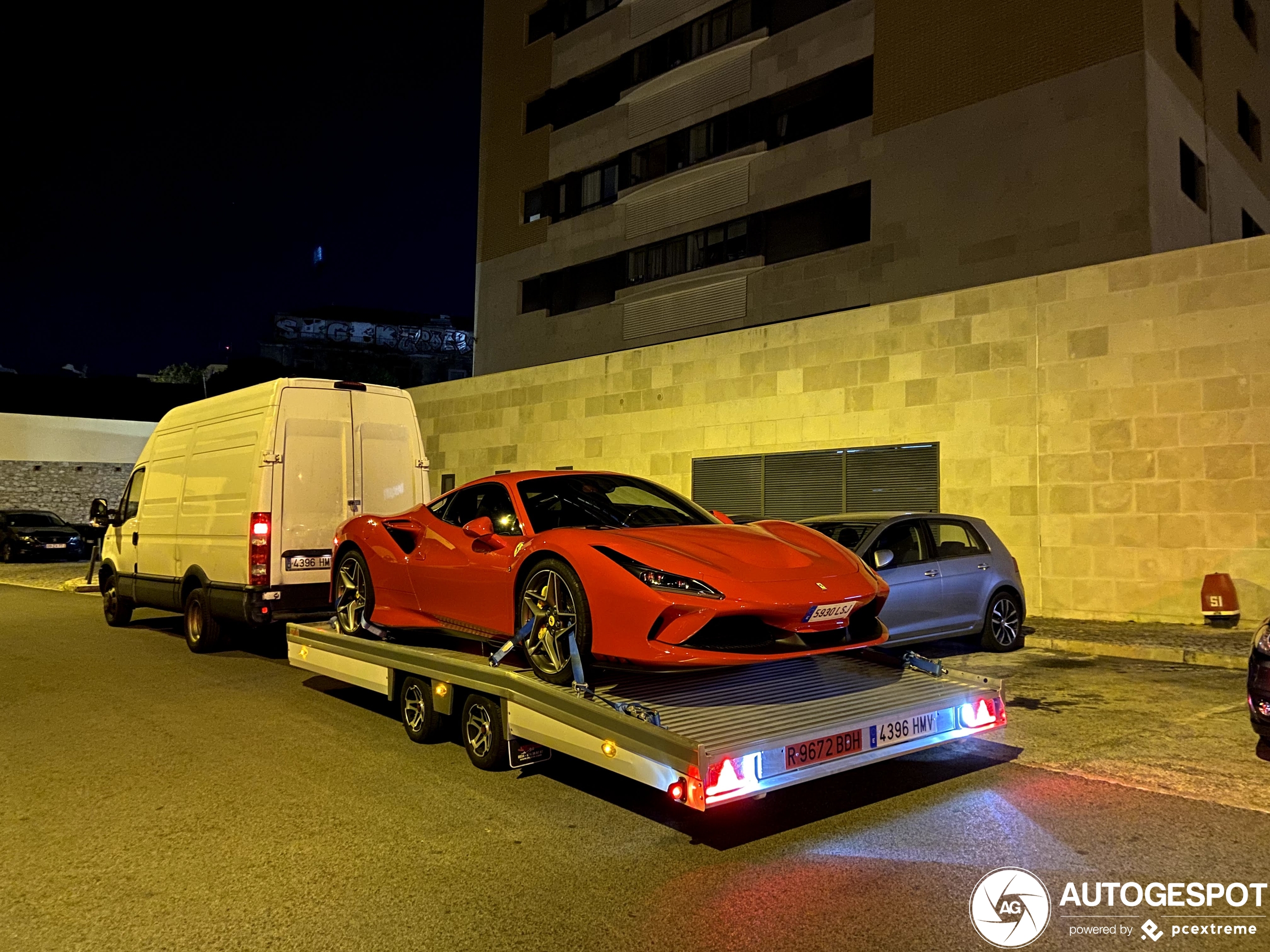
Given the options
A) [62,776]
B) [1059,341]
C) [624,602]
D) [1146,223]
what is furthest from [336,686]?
[1146,223]

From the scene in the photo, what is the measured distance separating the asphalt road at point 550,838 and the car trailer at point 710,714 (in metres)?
0.35

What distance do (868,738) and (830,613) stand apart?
649 millimetres

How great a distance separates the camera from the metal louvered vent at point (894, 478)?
13672 millimetres

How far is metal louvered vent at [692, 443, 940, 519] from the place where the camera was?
45.3ft

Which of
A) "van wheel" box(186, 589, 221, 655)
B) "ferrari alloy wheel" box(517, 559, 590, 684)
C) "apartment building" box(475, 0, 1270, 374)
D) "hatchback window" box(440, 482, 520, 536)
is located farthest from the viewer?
"apartment building" box(475, 0, 1270, 374)

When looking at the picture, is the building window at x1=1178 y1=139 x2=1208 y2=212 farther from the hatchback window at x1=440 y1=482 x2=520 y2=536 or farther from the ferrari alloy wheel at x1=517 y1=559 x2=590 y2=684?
the ferrari alloy wheel at x1=517 y1=559 x2=590 y2=684

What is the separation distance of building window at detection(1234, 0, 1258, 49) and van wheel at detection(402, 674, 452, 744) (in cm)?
2563

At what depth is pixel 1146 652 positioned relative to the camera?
31.9 ft

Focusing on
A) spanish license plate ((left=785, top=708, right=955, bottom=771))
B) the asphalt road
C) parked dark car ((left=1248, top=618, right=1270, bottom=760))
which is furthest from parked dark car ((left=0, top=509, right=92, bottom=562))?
parked dark car ((left=1248, top=618, right=1270, bottom=760))

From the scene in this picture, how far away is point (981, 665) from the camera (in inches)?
359

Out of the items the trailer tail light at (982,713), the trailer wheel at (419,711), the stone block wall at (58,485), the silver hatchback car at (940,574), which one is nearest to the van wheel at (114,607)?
the trailer wheel at (419,711)

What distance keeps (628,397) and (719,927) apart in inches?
590

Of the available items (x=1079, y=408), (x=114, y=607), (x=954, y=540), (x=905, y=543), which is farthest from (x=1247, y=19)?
(x=114, y=607)

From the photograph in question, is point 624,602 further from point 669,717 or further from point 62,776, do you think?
point 62,776
